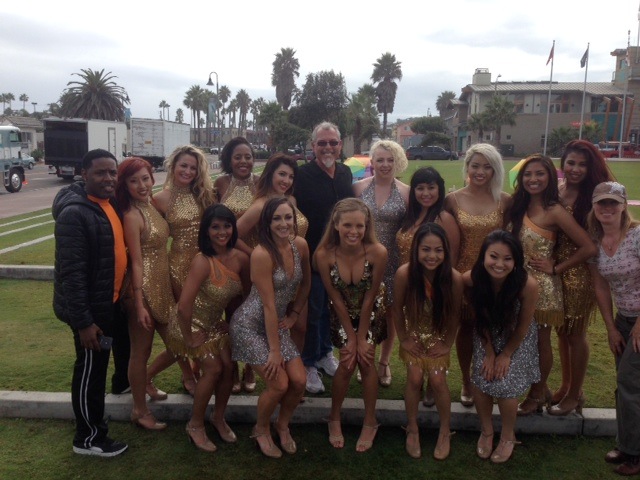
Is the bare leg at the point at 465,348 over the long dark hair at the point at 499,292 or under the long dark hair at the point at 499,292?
under

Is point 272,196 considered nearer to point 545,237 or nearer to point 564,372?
point 545,237

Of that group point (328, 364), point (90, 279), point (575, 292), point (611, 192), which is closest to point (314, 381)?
point (328, 364)

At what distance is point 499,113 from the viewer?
60656 mm

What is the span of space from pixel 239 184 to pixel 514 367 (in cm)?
259

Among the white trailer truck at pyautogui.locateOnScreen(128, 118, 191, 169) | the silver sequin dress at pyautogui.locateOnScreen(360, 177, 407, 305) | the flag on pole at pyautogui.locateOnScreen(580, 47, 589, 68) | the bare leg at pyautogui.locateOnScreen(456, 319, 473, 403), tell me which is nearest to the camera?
the bare leg at pyautogui.locateOnScreen(456, 319, 473, 403)

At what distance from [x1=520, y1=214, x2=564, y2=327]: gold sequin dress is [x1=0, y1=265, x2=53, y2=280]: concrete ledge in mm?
6710

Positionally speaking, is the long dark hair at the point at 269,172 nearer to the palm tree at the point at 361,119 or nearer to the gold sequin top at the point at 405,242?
the gold sequin top at the point at 405,242

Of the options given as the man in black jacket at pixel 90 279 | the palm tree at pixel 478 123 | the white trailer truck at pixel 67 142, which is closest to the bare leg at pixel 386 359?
the man in black jacket at pixel 90 279

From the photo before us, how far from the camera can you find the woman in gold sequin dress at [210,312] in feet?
11.8

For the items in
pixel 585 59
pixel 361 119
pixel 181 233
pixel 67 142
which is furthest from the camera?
pixel 361 119

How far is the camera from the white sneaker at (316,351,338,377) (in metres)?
4.91

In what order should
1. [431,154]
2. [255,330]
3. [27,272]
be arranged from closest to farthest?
[255,330] < [27,272] < [431,154]

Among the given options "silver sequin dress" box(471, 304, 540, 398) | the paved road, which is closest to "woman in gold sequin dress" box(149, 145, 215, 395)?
"silver sequin dress" box(471, 304, 540, 398)

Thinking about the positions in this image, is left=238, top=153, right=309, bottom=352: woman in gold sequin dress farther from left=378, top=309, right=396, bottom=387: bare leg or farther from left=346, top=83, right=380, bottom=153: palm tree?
left=346, top=83, right=380, bottom=153: palm tree
